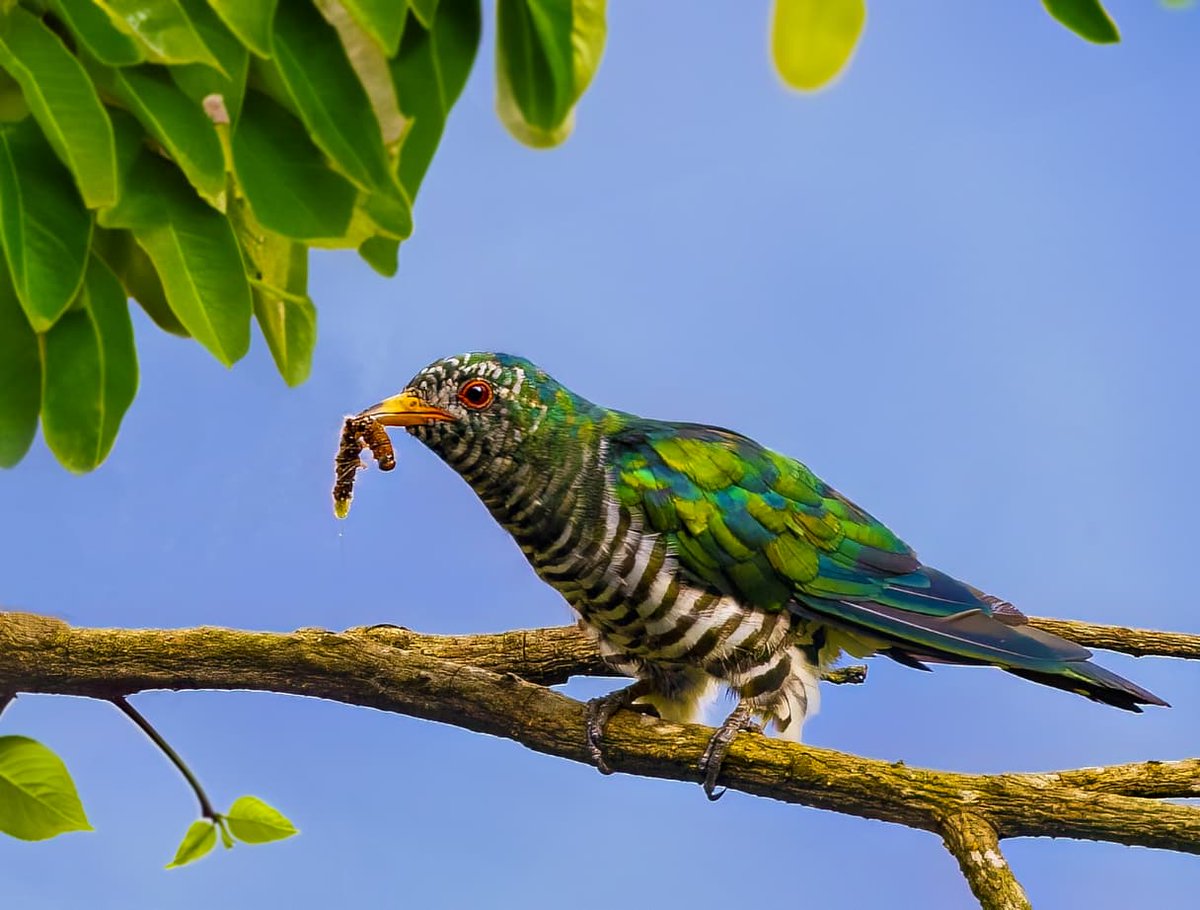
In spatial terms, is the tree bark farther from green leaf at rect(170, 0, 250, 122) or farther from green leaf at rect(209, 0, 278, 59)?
green leaf at rect(209, 0, 278, 59)

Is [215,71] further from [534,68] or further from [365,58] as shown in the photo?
[534,68]

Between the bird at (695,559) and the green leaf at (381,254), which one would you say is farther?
the bird at (695,559)

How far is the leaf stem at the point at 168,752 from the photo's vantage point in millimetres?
2311

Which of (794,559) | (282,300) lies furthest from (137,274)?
(794,559)

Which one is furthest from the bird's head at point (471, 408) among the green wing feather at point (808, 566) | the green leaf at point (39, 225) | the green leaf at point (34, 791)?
the green leaf at point (39, 225)

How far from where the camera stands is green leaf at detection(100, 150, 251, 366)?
1.44m

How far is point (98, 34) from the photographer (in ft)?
4.12

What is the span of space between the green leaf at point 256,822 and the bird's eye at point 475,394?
75 centimetres

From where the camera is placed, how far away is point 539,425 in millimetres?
2473

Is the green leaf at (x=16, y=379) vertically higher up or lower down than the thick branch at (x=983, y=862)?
higher up

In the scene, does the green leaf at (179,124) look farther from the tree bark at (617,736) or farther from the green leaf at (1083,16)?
the tree bark at (617,736)

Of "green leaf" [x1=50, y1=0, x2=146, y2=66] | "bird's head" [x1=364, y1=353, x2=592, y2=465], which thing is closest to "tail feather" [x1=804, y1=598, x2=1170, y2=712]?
"bird's head" [x1=364, y1=353, x2=592, y2=465]

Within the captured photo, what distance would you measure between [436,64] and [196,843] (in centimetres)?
155

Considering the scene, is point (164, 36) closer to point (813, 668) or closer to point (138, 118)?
point (138, 118)
